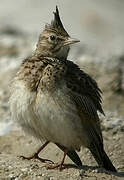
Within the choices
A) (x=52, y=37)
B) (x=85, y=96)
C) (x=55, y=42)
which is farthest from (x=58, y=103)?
(x=52, y=37)

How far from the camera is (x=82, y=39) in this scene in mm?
19625

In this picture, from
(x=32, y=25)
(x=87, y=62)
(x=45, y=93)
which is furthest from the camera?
(x=32, y=25)

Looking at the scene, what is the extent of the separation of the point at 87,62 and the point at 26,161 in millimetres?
6083

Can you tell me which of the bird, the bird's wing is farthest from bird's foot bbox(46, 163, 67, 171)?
the bird's wing

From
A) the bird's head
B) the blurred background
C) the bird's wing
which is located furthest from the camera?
the blurred background

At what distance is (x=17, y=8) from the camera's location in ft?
69.9

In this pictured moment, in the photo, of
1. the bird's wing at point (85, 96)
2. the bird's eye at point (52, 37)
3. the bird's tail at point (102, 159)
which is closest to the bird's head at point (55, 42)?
the bird's eye at point (52, 37)

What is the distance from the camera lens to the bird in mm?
8922

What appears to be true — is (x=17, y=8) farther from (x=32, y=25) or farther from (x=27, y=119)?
(x=27, y=119)

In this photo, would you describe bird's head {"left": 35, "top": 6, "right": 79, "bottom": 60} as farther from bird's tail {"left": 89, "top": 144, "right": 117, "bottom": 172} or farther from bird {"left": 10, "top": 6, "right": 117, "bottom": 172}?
bird's tail {"left": 89, "top": 144, "right": 117, "bottom": 172}

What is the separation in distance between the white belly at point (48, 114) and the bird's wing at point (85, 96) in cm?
15

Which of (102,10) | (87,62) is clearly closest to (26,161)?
(87,62)

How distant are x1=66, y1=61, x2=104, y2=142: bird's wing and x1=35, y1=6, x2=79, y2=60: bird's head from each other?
0.29m

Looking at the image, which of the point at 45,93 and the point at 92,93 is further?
the point at 92,93
